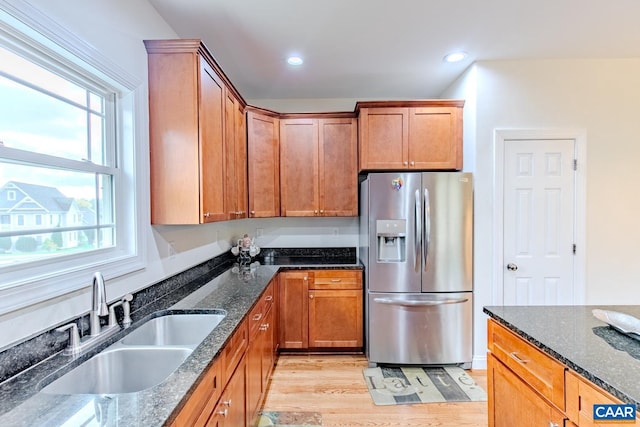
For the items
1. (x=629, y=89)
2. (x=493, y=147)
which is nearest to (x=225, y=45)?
(x=493, y=147)

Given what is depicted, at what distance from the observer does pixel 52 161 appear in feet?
4.30

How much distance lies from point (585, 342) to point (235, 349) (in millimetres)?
1491

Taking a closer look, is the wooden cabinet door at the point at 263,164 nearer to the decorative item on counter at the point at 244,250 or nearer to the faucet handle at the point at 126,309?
the decorative item on counter at the point at 244,250

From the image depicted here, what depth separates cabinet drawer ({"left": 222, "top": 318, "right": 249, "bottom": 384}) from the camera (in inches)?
54.9

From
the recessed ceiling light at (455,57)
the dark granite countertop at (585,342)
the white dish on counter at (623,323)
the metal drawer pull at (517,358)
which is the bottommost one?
the metal drawer pull at (517,358)

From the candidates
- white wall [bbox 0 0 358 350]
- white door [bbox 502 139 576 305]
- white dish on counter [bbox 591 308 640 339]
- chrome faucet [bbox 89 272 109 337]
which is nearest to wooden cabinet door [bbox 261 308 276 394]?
white wall [bbox 0 0 358 350]

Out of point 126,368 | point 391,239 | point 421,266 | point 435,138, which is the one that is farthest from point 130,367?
point 435,138

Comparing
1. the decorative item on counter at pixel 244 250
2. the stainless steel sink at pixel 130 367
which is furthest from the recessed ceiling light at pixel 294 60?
the stainless steel sink at pixel 130 367

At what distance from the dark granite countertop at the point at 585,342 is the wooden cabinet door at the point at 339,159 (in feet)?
6.40

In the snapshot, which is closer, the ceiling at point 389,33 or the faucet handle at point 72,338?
the faucet handle at point 72,338

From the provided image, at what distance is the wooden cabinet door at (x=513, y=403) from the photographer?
1.18 m

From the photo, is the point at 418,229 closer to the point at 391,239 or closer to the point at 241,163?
the point at 391,239

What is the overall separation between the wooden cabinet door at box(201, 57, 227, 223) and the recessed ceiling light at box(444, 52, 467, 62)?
1906 millimetres

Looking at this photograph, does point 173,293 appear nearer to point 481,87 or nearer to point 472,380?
point 472,380
